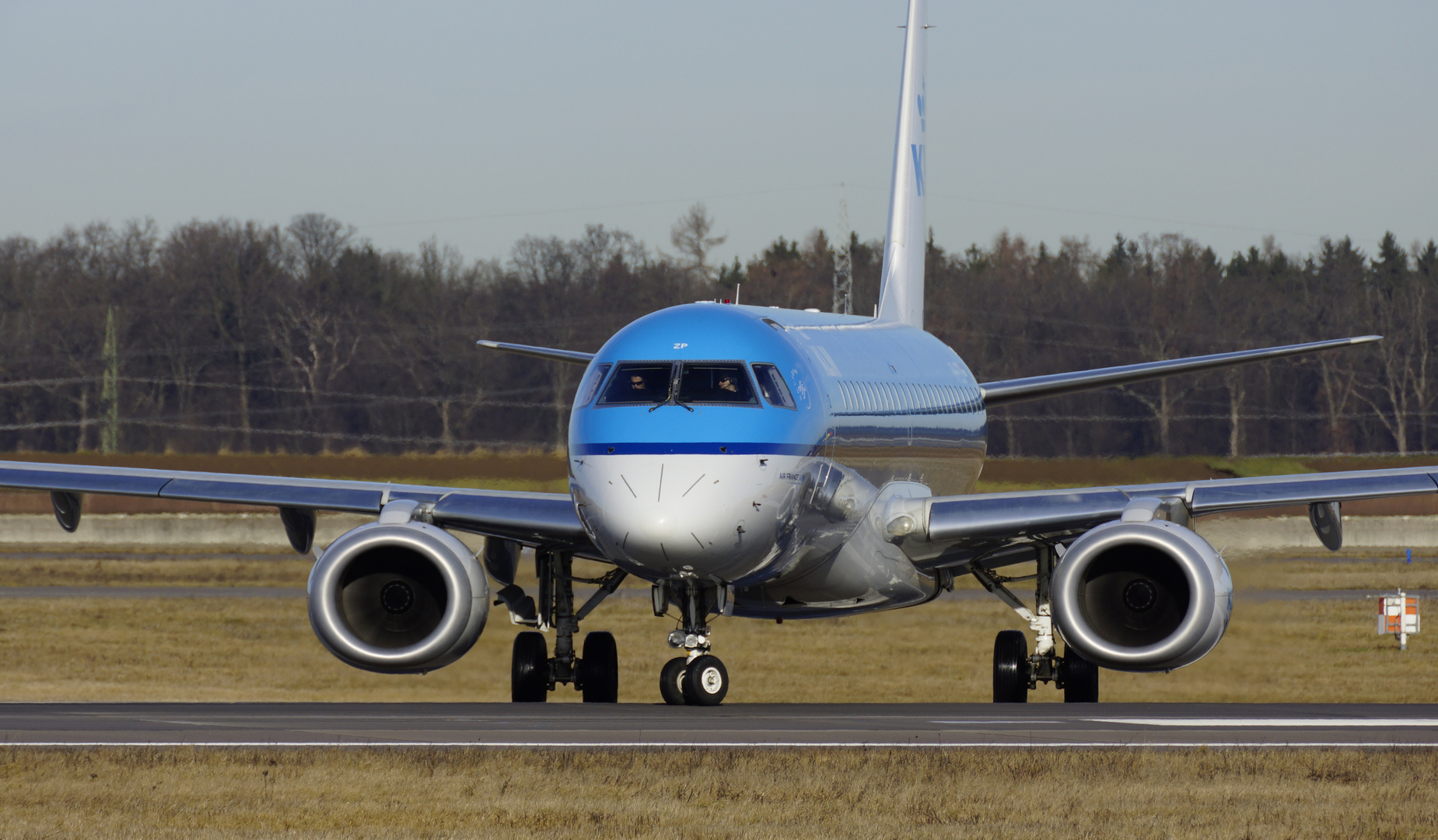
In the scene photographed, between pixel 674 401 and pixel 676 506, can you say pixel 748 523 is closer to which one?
pixel 676 506

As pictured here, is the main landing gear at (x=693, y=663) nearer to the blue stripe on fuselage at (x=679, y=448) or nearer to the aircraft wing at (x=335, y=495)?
the aircraft wing at (x=335, y=495)

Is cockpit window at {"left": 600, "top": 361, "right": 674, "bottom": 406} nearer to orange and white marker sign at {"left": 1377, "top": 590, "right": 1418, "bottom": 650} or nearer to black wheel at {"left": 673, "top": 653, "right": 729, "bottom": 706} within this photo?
black wheel at {"left": 673, "top": 653, "right": 729, "bottom": 706}

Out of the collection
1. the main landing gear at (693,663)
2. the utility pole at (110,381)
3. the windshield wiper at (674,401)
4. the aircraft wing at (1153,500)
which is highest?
the utility pole at (110,381)

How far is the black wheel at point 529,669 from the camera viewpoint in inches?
803

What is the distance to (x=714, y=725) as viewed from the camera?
1581 cm

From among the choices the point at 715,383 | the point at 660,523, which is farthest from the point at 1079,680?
the point at 660,523

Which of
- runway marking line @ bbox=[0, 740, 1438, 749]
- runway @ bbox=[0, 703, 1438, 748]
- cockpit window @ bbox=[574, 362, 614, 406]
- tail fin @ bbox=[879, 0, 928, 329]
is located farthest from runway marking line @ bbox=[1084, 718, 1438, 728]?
tail fin @ bbox=[879, 0, 928, 329]

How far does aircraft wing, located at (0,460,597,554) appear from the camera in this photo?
1931 centimetres

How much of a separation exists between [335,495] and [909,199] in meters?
12.7

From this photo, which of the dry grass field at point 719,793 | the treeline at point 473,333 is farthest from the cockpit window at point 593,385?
the treeline at point 473,333

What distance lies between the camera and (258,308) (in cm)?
7219

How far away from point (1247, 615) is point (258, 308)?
186 feet

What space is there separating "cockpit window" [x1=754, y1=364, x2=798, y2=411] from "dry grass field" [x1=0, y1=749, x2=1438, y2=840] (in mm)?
4535

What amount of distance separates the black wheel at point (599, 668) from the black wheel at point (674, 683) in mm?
2369
